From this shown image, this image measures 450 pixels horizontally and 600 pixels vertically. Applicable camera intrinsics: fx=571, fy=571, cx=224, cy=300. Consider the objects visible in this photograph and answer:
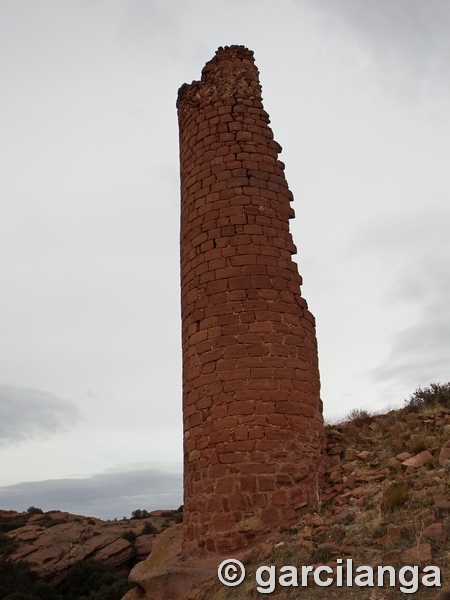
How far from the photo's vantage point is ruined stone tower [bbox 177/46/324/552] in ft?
24.6

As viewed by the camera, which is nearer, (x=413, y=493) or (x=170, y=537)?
(x=413, y=493)

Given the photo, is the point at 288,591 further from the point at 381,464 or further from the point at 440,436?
the point at 440,436

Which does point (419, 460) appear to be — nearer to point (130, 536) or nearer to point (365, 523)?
point (365, 523)

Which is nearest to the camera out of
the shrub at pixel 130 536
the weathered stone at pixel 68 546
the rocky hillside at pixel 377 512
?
the rocky hillside at pixel 377 512

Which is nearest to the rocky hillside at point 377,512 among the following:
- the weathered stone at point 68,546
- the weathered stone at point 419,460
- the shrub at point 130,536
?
the weathered stone at point 419,460

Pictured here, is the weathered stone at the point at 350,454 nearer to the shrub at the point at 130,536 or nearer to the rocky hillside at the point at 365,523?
the rocky hillside at the point at 365,523

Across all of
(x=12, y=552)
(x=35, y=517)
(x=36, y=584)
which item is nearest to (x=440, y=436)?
(x=36, y=584)

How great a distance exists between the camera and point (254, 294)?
27.2 ft

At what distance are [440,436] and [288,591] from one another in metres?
3.57

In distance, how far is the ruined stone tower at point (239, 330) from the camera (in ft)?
24.6

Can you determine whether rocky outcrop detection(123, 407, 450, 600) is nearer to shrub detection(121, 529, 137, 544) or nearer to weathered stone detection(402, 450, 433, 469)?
weathered stone detection(402, 450, 433, 469)

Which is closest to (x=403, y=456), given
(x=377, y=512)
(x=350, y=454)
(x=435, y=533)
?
(x=350, y=454)

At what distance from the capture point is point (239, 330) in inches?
319

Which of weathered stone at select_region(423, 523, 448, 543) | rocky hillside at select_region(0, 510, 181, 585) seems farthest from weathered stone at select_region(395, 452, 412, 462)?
rocky hillside at select_region(0, 510, 181, 585)
